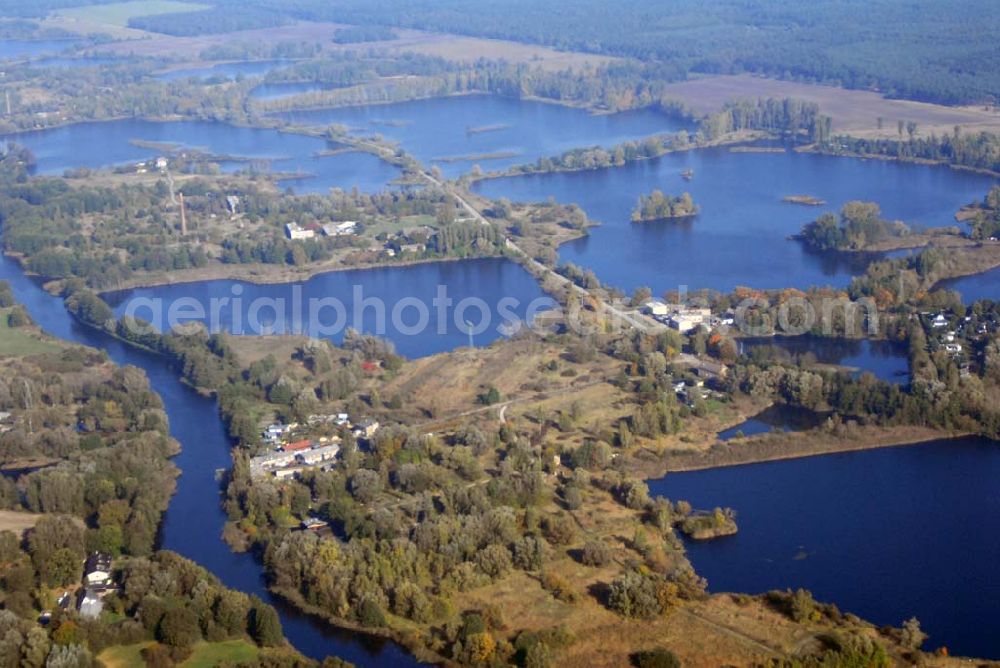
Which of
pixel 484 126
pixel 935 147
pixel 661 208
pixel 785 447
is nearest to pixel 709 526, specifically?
pixel 785 447

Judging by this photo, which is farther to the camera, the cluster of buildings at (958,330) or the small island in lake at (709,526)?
the cluster of buildings at (958,330)

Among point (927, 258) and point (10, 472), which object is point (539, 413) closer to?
point (10, 472)

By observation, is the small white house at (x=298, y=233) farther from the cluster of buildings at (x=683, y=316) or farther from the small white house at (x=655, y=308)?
the cluster of buildings at (x=683, y=316)

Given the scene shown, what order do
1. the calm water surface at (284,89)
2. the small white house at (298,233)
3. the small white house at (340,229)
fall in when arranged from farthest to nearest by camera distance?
the calm water surface at (284,89) → the small white house at (340,229) → the small white house at (298,233)

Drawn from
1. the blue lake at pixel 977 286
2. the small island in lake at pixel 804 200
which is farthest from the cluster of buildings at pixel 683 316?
the small island in lake at pixel 804 200

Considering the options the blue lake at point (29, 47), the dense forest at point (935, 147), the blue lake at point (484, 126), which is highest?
the blue lake at point (29, 47)

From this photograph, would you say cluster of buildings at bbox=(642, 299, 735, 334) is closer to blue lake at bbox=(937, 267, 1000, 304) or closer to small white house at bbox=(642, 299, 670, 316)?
small white house at bbox=(642, 299, 670, 316)

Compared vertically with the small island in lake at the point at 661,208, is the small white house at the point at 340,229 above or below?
below

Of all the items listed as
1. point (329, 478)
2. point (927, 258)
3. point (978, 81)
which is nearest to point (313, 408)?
point (329, 478)
